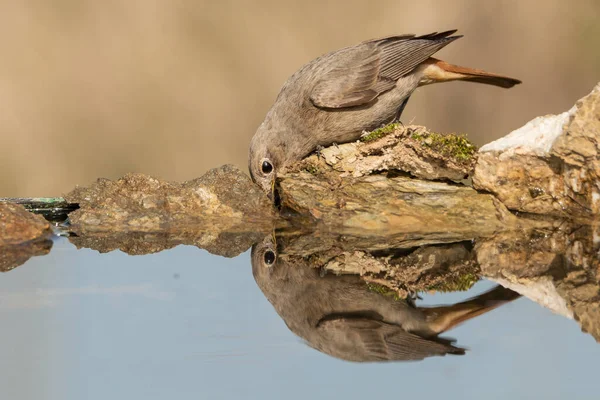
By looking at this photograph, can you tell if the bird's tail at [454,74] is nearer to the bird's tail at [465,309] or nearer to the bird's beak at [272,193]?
the bird's beak at [272,193]

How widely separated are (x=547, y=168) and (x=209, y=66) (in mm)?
6485

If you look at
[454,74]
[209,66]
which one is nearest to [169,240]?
[454,74]

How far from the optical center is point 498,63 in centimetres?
1183

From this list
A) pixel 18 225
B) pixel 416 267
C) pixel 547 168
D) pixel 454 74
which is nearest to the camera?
pixel 416 267

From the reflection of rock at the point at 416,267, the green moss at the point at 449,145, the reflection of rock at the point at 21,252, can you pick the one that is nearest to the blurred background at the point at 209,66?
the green moss at the point at 449,145

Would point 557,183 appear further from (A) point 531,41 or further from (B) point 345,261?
(A) point 531,41

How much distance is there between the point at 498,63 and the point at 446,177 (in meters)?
5.92

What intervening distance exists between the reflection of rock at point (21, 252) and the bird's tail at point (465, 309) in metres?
2.55

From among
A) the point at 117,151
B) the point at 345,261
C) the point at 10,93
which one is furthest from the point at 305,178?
the point at 10,93

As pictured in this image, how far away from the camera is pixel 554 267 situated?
479 cm

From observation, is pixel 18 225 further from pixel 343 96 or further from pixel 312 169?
pixel 343 96

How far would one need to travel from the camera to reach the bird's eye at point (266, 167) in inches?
275

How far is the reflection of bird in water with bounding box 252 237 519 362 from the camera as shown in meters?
3.82

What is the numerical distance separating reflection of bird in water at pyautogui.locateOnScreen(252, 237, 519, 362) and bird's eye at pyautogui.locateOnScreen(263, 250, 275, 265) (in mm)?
367
